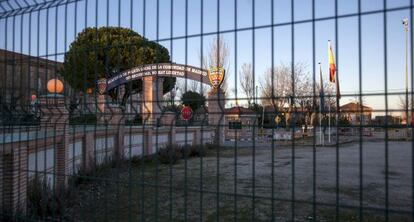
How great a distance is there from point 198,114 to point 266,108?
1.99 ft

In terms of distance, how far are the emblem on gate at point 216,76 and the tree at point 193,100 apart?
0.63ft

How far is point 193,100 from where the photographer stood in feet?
11.5

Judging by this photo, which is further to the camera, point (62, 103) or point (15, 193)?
point (15, 193)

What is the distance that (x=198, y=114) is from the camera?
3617 millimetres

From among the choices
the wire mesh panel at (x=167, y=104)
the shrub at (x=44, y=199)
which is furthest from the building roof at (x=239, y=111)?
the shrub at (x=44, y=199)

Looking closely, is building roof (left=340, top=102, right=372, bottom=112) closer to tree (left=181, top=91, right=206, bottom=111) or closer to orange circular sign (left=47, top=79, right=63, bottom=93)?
tree (left=181, top=91, right=206, bottom=111)

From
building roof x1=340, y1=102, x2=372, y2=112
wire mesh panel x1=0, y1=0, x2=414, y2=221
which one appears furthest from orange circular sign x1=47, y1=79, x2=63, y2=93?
building roof x1=340, y1=102, x2=372, y2=112

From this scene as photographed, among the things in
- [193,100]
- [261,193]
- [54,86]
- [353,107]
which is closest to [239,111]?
[193,100]

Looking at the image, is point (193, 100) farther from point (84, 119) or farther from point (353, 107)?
point (84, 119)

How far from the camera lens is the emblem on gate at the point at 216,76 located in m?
3.80

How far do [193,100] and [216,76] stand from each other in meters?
0.53

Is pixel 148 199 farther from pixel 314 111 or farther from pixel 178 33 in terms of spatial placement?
pixel 314 111

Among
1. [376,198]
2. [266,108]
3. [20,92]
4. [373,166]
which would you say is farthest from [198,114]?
[373,166]

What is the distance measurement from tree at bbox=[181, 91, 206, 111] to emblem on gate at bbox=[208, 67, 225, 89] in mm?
191
